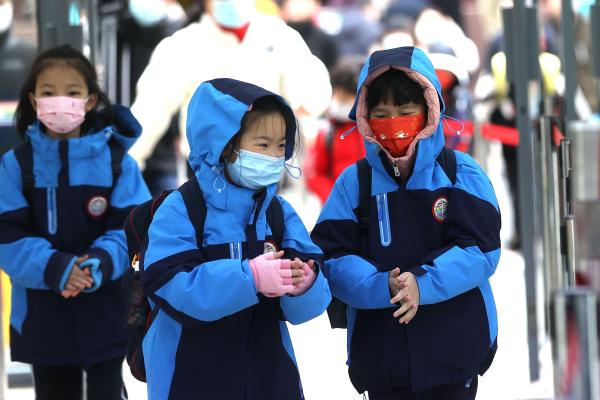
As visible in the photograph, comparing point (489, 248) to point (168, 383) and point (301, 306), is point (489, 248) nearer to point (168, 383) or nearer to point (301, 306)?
point (301, 306)

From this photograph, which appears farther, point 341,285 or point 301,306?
point 341,285

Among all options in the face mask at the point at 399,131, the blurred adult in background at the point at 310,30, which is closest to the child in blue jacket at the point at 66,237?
the face mask at the point at 399,131

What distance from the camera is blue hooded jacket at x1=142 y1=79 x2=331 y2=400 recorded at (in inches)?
145

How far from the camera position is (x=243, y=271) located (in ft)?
12.0

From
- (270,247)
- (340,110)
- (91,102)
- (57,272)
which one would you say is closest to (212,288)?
(270,247)

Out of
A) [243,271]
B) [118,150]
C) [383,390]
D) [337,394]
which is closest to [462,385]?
[383,390]

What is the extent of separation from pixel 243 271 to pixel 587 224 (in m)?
1.03

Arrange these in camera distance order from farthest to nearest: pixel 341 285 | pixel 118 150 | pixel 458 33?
1. pixel 458 33
2. pixel 118 150
3. pixel 341 285

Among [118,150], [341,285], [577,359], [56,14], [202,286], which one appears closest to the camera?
[577,359]

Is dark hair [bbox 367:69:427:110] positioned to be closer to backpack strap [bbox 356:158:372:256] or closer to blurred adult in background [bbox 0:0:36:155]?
backpack strap [bbox 356:158:372:256]

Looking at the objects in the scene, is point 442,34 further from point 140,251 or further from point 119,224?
point 140,251

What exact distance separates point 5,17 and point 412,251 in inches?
168

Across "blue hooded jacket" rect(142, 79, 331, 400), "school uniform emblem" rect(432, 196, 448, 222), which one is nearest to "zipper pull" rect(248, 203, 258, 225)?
"blue hooded jacket" rect(142, 79, 331, 400)

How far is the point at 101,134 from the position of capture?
15.9ft
